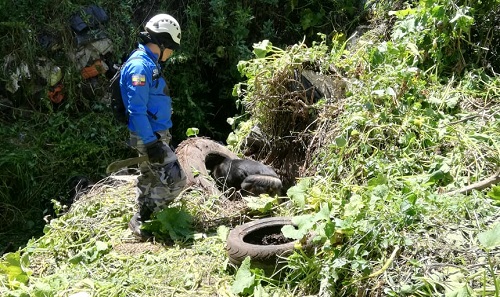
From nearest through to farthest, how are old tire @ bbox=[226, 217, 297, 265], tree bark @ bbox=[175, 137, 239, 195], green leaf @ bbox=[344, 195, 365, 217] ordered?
green leaf @ bbox=[344, 195, 365, 217], old tire @ bbox=[226, 217, 297, 265], tree bark @ bbox=[175, 137, 239, 195]

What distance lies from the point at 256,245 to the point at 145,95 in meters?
1.53

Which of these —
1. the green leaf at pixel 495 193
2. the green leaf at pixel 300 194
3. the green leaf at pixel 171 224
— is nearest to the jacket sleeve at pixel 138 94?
the green leaf at pixel 171 224

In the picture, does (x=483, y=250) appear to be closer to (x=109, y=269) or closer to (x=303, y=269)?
(x=303, y=269)

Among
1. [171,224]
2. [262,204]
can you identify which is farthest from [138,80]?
[262,204]

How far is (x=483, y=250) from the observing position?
347 centimetres

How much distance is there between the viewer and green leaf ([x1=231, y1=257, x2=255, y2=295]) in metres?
4.16

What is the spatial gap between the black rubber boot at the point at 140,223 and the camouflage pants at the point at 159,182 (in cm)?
4

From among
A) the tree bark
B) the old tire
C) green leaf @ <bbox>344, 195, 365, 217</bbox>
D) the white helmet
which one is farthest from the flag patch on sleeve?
green leaf @ <bbox>344, 195, 365, 217</bbox>

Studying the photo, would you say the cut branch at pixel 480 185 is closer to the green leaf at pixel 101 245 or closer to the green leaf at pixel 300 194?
the green leaf at pixel 300 194

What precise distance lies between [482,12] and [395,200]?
2883 mm

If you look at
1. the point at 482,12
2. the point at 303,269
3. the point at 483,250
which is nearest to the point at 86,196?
the point at 303,269

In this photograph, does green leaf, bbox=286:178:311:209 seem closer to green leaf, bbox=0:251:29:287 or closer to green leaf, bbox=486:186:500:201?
green leaf, bbox=486:186:500:201

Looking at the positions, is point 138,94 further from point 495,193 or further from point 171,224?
point 495,193

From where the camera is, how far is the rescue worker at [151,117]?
496cm
